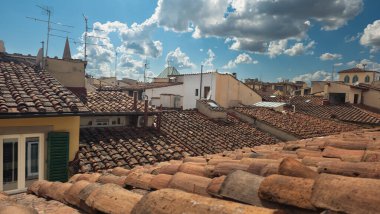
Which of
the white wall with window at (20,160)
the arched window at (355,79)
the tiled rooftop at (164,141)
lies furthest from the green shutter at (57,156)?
the arched window at (355,79)

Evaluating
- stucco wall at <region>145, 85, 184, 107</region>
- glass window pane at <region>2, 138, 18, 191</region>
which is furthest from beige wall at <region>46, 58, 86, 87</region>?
stucco wall at <region>145, 85, 184, 107</region>

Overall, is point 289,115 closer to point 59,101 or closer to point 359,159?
point 59,101

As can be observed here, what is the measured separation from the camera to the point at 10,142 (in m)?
7.66

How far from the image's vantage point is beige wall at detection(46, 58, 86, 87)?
49.1ft

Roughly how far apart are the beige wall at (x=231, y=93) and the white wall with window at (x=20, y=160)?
18.9 metres

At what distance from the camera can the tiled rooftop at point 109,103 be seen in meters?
12.7

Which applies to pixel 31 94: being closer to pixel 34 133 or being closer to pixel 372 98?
pixel 34 133

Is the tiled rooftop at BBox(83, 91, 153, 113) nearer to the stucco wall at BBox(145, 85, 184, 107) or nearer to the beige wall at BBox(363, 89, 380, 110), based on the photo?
the stucco wall at BBox(145, 85, 184, 107)

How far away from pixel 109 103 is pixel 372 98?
26.8 m

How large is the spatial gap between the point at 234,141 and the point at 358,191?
13703mm

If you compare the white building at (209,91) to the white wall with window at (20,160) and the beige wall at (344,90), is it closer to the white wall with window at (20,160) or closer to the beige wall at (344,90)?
the beige wall at (344,90)

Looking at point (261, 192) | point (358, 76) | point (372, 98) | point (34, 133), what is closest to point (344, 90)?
point (372, 98)

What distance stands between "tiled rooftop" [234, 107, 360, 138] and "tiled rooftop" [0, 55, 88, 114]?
13065 millimetres

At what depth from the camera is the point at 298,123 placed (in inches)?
777
